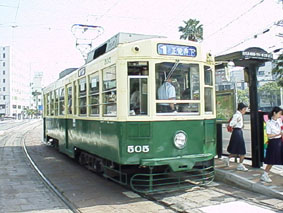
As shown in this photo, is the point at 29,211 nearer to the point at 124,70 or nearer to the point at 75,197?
the point at 75,197

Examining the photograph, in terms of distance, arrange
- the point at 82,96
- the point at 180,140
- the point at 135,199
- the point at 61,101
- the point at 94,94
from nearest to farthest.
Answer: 1. the point at 135,199
2. the point at 180,140
3. the point at 94,94
4. the point at 82,96
5. the point at 61,101

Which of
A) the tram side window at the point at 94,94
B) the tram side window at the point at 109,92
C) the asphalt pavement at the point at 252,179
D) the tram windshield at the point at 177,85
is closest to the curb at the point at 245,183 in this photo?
the asphalt pavement at the point at 252,179

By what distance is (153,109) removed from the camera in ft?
19.4

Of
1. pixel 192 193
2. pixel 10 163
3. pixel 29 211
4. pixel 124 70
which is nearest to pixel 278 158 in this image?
pixel 192 193

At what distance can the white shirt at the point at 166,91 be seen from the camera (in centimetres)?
606

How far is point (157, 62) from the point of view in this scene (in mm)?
5980

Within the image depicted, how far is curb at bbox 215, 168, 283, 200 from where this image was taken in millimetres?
5645

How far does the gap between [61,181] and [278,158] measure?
4663 mm

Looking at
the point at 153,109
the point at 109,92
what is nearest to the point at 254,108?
the point at 153,109

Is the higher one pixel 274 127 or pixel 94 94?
pixel 94 94

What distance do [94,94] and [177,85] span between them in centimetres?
188

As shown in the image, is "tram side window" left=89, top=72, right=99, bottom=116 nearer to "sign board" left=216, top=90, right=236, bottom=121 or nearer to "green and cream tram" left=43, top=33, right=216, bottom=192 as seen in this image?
"green and cream tram" left=43, top=33, right=216, bottom=192

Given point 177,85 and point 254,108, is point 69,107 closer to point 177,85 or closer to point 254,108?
point 177,85

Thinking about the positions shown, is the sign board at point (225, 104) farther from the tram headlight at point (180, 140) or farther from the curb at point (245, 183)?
the tram headlight at point (180, 140)
